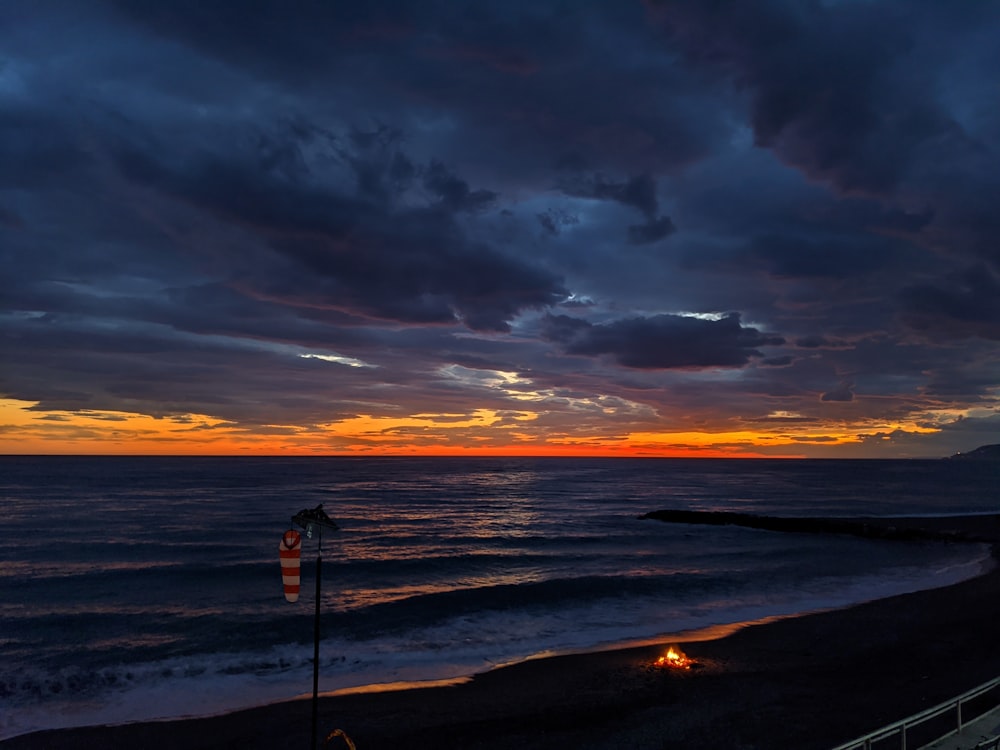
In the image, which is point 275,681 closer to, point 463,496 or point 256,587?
point 256,587

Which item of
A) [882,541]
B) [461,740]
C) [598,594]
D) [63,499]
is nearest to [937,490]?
[882,541]

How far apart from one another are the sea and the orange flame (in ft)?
7.09

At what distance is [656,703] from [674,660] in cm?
353

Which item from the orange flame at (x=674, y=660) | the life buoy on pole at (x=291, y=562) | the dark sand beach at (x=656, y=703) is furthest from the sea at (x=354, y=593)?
the life buoy on pole at (x=291, y=562)

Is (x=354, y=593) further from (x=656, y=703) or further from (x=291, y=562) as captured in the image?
(x=291, y=562)

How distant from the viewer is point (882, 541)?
47.7 meters

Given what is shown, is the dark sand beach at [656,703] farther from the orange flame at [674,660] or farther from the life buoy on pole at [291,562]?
the life buoy on pole at [291,562]

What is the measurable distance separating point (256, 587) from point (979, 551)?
47576 mm

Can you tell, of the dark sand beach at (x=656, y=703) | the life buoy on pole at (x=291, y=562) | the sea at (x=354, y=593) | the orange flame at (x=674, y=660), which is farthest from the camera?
the orange flame at (x=674, y=660)

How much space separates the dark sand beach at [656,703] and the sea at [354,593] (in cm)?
132

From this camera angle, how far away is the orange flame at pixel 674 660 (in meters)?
18.4

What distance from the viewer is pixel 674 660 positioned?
1883 centimetres

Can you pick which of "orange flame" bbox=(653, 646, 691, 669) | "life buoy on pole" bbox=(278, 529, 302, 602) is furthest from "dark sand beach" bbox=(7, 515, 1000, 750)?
"life buoy on pole" bbox=(278, 529, 302, 602)

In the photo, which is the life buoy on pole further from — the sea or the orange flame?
the orange flame
